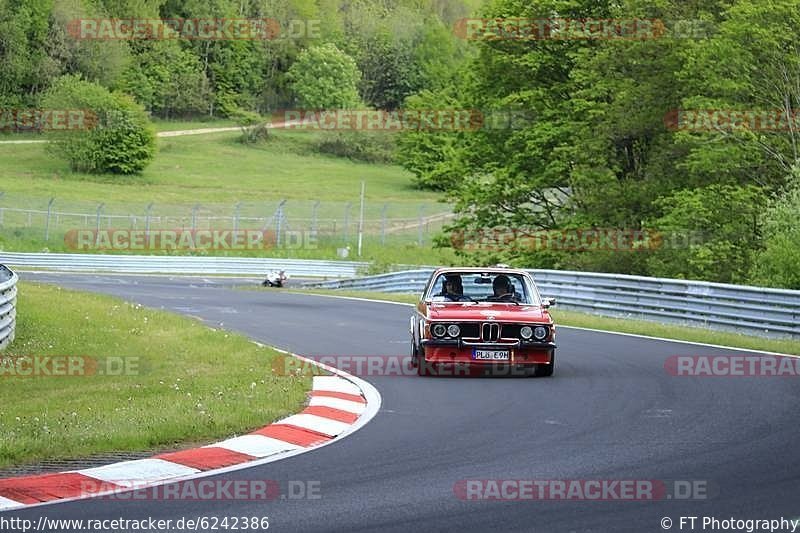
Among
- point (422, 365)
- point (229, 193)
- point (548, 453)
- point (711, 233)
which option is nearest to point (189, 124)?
point (229, 193)

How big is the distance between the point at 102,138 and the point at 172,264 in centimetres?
4355

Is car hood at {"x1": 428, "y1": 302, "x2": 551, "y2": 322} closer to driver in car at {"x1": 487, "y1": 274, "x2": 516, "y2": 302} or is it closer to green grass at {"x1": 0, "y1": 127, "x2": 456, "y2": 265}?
driver in car at {"x1": 487, "y1": 274, "x2": 516, "y2": 302}

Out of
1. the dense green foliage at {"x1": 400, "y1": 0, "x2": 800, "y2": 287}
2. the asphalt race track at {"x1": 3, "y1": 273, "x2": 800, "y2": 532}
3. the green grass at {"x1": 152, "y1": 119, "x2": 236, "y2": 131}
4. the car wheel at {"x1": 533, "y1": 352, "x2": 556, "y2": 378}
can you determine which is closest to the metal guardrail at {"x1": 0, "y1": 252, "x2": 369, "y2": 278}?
the dense green foliage at {"x1": 400, "y1": 0, "x2": 800, "y2": 287}

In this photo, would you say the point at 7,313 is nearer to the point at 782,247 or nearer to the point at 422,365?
the point at 422,365

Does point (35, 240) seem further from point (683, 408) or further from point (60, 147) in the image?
point (683, 408)

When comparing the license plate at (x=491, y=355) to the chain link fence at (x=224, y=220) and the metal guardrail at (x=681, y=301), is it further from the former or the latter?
the chain link fence at (x=224, y=220)

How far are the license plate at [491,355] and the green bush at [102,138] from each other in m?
87.8

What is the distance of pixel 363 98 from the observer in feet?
490

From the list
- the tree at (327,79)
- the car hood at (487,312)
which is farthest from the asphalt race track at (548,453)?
the tree at (327,79)

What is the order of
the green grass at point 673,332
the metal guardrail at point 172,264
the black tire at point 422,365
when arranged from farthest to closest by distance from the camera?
the metal guardrail at point 172,264
the green grass at point 673,332
the black tire at point 422,365

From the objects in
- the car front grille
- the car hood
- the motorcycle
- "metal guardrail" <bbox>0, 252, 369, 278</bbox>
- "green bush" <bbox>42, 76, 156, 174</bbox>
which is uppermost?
"green bush" <bbox>42, 76, 156, 174</bbox>

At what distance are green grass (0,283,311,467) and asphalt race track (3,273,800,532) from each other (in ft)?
4.23

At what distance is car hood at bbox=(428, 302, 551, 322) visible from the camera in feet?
51.5

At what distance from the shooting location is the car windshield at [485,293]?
1667cm
